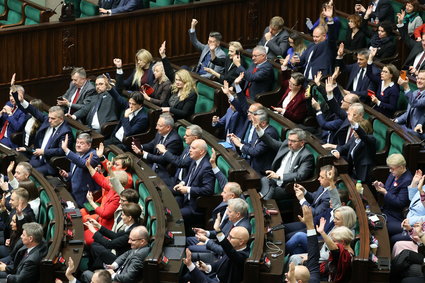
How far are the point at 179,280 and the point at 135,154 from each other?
233 centimetres

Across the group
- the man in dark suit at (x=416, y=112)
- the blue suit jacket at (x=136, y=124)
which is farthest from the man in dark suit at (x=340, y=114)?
the blue suit jacket at (x=136, y=124)

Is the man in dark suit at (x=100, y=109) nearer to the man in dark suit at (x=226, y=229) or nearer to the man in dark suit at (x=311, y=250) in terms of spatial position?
the man in dark suit at (x=226, y=229)

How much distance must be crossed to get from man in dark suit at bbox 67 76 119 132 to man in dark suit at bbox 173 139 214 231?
61.7 inches

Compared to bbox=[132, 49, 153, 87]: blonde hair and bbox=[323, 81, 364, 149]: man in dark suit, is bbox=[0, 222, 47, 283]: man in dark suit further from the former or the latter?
bbox=[132, 49, 153, 87]: blonde hair

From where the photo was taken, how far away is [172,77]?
942cm

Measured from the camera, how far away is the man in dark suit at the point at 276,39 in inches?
396

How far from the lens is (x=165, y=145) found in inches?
328

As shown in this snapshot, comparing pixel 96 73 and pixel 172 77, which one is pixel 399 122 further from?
pixel 96 73

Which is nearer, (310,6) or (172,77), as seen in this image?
(172,77)

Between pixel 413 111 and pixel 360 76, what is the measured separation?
3.01ft

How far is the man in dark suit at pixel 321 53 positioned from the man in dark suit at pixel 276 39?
0.43 meters

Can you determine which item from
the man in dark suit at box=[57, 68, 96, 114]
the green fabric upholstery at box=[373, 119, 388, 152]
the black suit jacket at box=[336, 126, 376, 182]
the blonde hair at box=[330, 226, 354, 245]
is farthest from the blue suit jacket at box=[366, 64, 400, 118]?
the man in dark suit at box=[57, 68, 96, 114]

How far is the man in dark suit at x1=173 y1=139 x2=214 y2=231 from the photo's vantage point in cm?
765

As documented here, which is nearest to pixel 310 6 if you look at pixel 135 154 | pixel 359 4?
pixel 359 4
